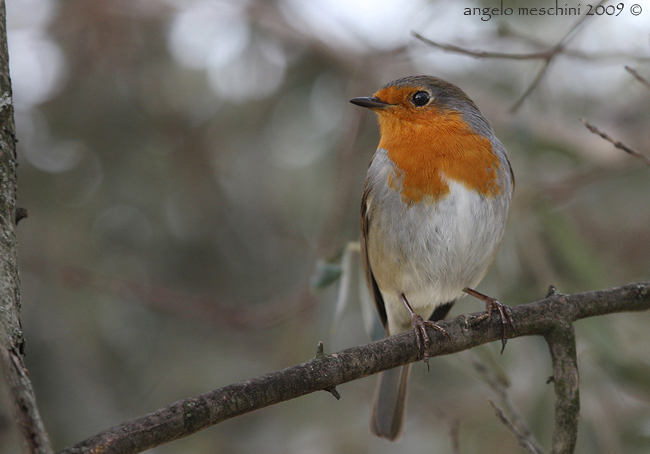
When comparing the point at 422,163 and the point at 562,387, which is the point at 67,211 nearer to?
the point at 422,163

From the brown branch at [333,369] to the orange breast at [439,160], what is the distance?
653mm

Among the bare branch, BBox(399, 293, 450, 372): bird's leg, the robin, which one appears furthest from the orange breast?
the bare branch

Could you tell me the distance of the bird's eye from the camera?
2.97 meters

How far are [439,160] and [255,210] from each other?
255 centimetres

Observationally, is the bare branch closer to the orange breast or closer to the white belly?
the white belly

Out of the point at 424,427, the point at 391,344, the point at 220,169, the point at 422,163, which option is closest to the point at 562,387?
the point at 391,344

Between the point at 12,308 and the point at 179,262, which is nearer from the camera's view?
the point at 12,308

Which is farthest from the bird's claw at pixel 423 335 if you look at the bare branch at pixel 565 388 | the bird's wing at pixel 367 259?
the bird's wing at pixel 367 259

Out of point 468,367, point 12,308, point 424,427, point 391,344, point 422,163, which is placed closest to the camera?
point 12,308

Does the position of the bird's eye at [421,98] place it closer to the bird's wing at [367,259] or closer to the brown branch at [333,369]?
the bird's wing at [367,259]

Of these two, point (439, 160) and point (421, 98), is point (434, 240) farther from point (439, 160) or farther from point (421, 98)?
point (421, 98)

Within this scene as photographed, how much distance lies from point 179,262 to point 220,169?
2.77 feet

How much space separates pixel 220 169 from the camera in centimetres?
500

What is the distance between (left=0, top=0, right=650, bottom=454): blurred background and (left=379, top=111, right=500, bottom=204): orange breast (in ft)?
3.31
